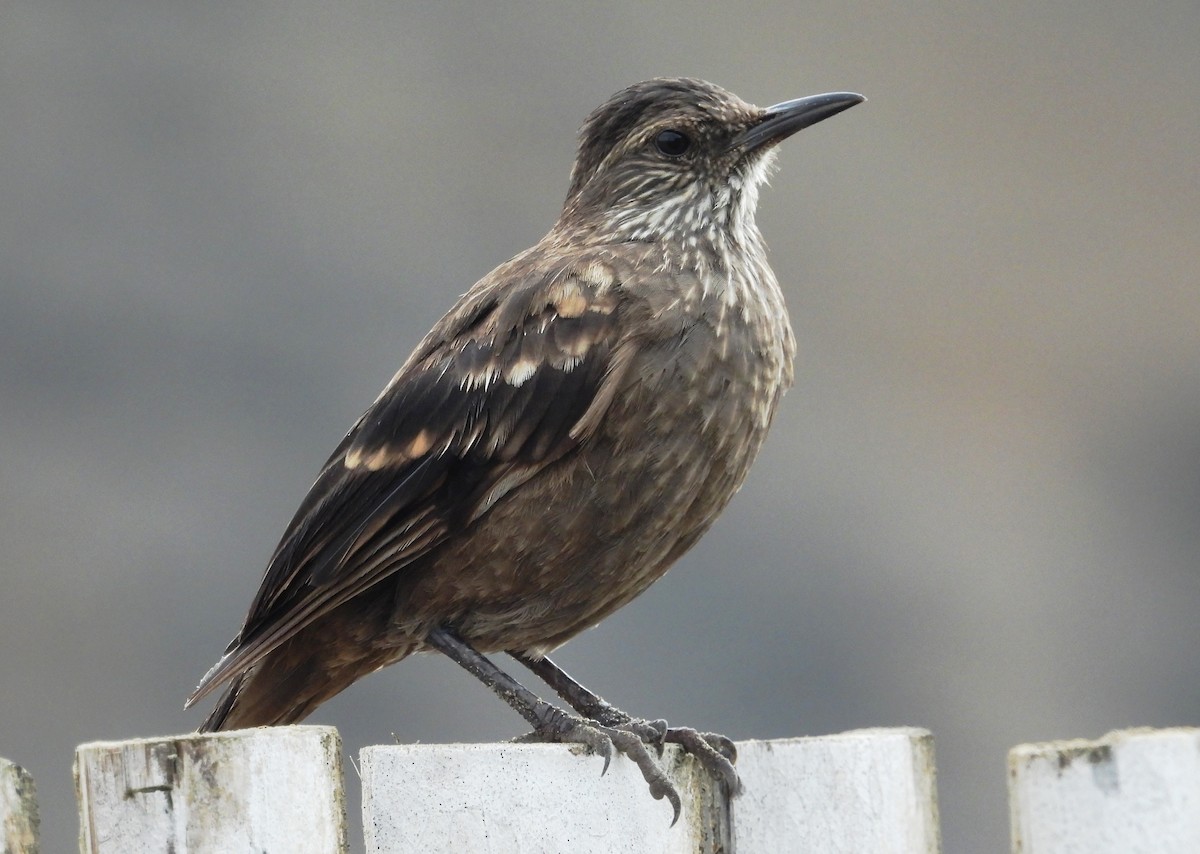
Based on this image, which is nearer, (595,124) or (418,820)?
(418,820)

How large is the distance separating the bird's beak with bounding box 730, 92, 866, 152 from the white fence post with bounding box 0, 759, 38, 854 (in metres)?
2.52

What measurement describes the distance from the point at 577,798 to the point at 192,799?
1.87 feet

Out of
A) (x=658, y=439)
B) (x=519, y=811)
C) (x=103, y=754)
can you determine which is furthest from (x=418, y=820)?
(x=658, y=439)

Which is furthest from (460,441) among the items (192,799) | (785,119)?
(192,799)

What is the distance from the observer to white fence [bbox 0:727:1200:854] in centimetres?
205

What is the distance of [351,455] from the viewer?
11.7 feet

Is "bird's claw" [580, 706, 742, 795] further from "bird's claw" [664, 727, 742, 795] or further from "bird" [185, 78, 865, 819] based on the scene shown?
"bird" [185, 78, 865, 819]

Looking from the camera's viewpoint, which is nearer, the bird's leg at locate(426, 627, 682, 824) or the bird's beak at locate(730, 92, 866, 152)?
the bird's leg at locate(426, 627, 682, 824)

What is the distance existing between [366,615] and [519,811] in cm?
133

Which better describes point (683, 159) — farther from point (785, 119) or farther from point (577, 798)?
point (577, 798)

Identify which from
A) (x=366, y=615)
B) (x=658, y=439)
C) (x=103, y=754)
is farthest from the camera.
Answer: (x=366, y=615)

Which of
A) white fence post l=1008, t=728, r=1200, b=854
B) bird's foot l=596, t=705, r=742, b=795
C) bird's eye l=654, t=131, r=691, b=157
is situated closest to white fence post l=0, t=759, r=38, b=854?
bird's foot l=596, t=705, r=742, b=795

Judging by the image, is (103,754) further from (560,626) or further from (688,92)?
(688,92)

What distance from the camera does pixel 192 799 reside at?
212 cm
